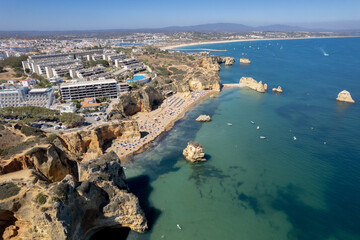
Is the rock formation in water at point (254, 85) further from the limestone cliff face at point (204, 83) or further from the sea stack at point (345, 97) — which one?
the sea stack at point (345, 97)

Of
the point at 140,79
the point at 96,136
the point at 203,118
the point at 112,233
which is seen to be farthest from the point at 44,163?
the point at 140,79

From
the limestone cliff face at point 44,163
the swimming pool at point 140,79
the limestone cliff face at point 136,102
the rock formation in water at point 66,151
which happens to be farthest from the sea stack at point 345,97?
the limestone cliff face at point 44,163

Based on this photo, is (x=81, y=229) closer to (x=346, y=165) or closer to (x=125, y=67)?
(x=346, y=165)

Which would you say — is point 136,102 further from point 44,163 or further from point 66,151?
point 44,163

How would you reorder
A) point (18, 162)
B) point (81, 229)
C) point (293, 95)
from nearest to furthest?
point (81, 229) → point (18, 162) → point (293, 95)

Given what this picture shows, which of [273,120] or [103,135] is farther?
[273,120]

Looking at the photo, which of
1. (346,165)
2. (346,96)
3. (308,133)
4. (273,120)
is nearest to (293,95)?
(346,96)
